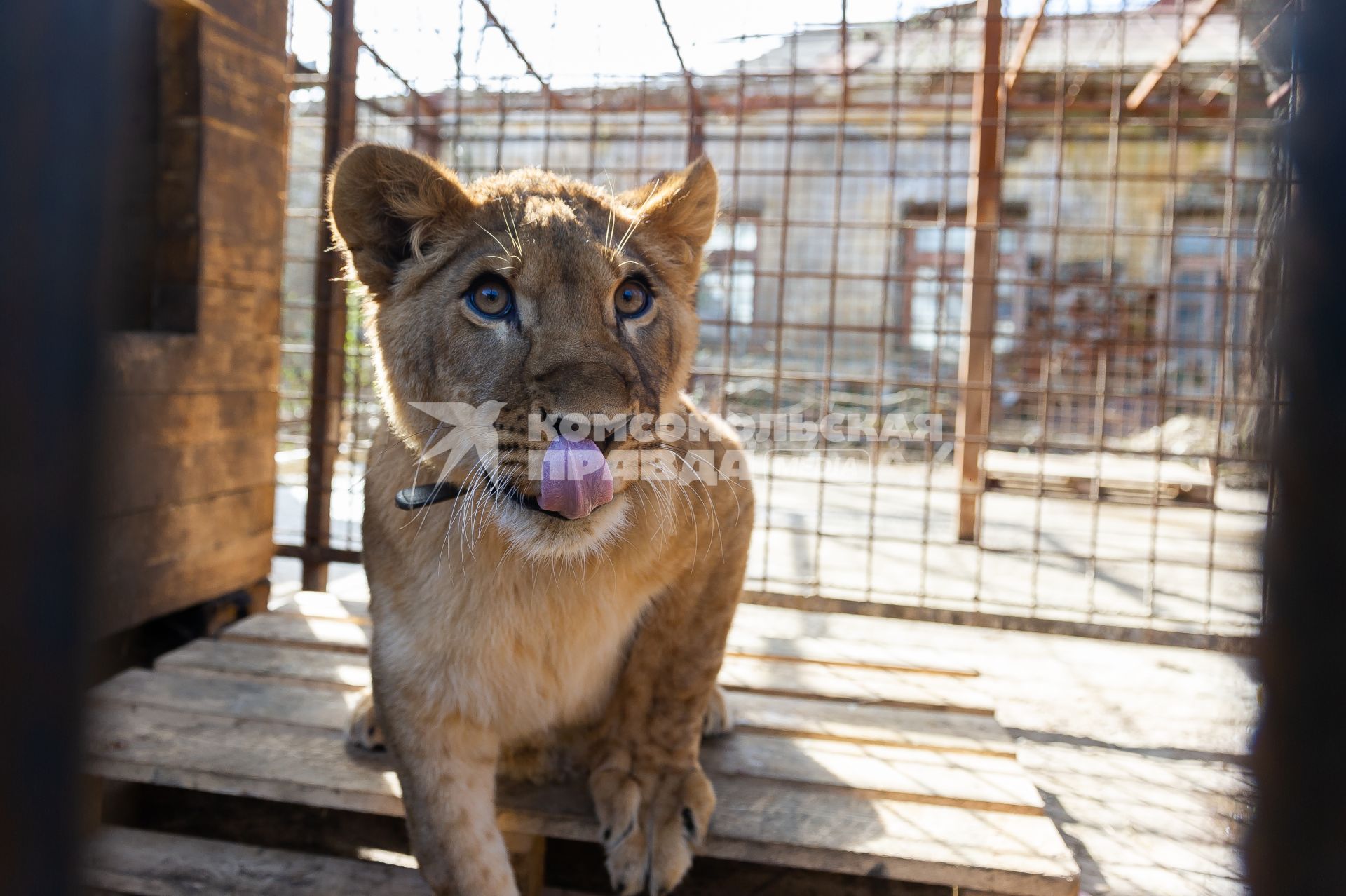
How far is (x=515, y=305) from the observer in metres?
1.78

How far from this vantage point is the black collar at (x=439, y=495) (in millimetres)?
1666

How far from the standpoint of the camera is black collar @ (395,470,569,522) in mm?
1666

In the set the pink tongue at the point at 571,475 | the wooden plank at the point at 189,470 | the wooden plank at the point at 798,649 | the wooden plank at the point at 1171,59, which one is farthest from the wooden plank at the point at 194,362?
the wooden plank at the point at 1171,59

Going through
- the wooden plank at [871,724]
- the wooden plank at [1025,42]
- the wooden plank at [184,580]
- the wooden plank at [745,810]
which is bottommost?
the wooden plank at [745,810]

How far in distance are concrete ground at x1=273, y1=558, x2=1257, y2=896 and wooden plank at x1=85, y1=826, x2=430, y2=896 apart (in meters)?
1.75

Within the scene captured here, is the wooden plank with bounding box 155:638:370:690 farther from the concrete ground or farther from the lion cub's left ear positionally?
the lion cub's left ear

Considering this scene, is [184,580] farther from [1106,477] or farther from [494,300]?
[1106,477]

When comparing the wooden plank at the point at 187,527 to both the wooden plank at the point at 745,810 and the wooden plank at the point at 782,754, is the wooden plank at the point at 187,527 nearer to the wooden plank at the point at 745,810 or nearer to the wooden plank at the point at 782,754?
the wooden plank at the point at 782,754

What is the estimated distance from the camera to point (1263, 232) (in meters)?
0.80

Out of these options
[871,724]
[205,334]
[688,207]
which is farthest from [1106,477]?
[205,334]

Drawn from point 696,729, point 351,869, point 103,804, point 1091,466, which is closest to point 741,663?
point 696,729

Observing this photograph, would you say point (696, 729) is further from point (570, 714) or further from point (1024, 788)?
point (1024, 788)

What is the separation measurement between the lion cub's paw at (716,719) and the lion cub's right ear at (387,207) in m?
1.40

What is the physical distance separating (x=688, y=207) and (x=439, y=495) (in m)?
0.89
